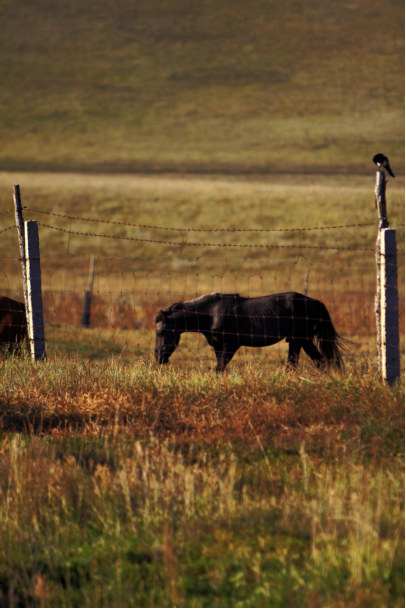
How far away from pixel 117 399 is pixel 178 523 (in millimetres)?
2567

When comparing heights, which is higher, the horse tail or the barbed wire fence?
the barbed wire fence

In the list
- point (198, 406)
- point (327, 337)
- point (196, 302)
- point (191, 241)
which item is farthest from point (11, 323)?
point (191, 241)

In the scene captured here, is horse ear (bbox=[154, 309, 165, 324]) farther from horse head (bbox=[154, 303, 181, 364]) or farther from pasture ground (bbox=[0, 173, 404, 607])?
pasture ground (bbox=[0, 173, 404, 607])

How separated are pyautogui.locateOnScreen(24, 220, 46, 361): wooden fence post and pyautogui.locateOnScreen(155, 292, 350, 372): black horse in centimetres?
236

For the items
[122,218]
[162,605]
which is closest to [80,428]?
[162,605]

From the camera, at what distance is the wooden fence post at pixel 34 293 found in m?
8.95

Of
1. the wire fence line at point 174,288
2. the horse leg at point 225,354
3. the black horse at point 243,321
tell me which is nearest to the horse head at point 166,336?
the black horse at point 243,321

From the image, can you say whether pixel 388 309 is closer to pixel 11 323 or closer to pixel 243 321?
pixel 243 321

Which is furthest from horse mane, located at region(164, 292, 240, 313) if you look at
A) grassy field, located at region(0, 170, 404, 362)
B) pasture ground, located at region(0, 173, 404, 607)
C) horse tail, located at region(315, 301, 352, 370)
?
grassy field, located at region(0, 170, 404, 362)

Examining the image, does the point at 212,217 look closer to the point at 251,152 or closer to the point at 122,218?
the point at 122,218

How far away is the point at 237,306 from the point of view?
11320 mm

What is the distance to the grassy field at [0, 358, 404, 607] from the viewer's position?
404cm

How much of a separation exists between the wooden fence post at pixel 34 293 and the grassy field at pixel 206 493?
159 cm

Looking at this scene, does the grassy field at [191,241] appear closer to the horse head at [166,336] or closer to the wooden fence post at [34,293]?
the horse head at [166,336]
